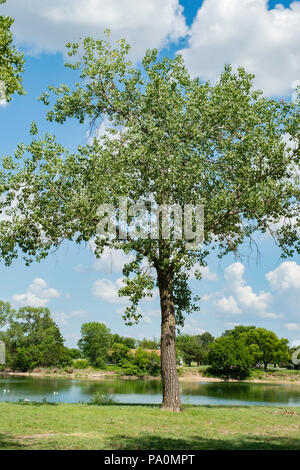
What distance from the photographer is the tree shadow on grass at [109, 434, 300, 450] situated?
11102mm

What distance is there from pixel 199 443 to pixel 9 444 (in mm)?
4612

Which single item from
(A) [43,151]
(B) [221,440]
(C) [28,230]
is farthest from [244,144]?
(B) [221,440]

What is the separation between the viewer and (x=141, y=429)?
45.3 feet

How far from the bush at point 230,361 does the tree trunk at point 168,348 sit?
228 feet

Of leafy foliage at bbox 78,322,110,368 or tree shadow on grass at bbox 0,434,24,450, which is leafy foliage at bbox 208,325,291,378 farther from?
tree shadow on grass at bbox 0,434,24,450

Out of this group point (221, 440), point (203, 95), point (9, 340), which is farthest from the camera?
point (9, 340)

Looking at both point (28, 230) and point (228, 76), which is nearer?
point (28, 230)

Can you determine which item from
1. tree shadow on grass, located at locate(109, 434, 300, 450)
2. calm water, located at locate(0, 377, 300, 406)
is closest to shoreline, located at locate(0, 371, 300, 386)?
calm water, located at locate(0, 377, 300, 406)

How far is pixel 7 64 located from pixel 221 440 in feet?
47.3

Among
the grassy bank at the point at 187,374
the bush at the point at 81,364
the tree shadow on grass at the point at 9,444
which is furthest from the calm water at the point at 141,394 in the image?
the bush at the point at 81,364


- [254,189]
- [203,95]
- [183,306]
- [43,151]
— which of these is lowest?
[183,306]
